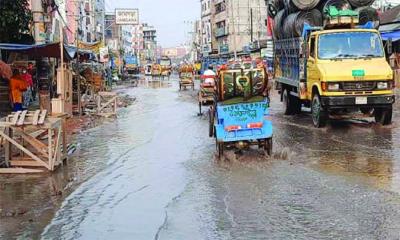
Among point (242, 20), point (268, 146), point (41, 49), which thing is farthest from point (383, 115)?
point (242, 20)

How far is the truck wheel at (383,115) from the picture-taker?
1504 centimetres

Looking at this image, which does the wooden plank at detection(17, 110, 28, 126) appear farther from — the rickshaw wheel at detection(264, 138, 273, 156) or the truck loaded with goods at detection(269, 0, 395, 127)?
the truck loaded with goods at detection(269, 0, 395, 127)

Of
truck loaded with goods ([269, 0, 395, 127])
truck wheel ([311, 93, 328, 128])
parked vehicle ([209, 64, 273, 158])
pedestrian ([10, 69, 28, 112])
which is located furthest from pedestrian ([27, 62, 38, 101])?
parked vehicle ([209, 64, 273, 158])

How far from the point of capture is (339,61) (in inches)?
570

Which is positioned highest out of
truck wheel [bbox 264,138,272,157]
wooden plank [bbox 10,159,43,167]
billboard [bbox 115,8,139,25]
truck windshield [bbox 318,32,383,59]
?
billboard [bbox 115,8,139,25]

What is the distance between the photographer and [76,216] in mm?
7246

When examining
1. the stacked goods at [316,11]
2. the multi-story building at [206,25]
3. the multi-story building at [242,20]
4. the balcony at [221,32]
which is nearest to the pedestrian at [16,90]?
the stacked goods at [316,11]

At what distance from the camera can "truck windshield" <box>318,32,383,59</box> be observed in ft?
47.9

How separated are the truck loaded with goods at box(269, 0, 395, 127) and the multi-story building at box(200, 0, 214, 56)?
10225 cm

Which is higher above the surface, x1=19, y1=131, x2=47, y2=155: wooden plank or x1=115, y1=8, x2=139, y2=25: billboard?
x1=115, y1=8, x2=139, y2=25: billboard

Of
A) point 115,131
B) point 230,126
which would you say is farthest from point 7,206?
point 115,131

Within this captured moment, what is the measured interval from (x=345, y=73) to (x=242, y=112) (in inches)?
168

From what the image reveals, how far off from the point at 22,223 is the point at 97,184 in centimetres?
237

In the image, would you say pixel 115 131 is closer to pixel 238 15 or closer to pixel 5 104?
pixel 5 104
